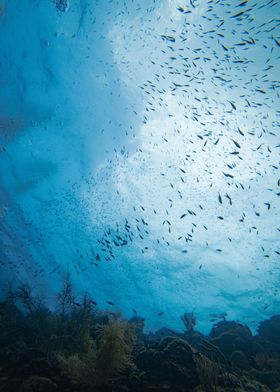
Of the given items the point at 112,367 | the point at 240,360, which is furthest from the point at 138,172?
the point at 112,367

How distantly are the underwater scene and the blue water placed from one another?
3.8 inches

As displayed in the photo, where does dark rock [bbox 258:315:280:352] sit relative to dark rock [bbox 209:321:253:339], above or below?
above

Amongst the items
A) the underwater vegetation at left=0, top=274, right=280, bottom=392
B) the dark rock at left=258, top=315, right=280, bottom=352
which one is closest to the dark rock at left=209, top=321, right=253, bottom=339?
the dark rock at left=258, top=315, right=280, bottom=352

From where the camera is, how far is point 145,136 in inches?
781

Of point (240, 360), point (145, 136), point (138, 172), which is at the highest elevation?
point (145, 136)

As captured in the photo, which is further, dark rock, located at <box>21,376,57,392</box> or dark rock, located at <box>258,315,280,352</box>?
dark rock, located at <box>258,315,280,352</box>

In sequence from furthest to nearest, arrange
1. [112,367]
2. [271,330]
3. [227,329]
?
[271,330] < [227,329] < [112,367]

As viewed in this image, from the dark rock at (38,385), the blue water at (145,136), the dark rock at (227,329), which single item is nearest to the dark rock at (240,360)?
the dark rock at (227,329)

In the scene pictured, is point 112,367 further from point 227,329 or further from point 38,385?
point 227,329

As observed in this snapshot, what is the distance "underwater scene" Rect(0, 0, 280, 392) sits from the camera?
21.9 ft

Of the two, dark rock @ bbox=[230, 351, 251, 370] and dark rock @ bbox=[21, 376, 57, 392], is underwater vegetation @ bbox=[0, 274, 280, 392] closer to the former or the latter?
dark rock @ bbox=[21, 376, 57, 392]

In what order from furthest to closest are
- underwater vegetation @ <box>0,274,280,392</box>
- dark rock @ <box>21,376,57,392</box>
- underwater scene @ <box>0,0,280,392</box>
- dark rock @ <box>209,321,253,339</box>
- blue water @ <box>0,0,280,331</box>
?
dark rock @ <box>209,321,253,339</box> < blue water @ <box>0,0,280,331</box> < underwater scene @ <box>0,0,280,392</box> < underwater vegetation @ <box>0,274,280,392</box> < dark rock @ <box>21,376,57,392</box>

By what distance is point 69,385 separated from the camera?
473 centimetres

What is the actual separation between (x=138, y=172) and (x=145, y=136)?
3649mm
